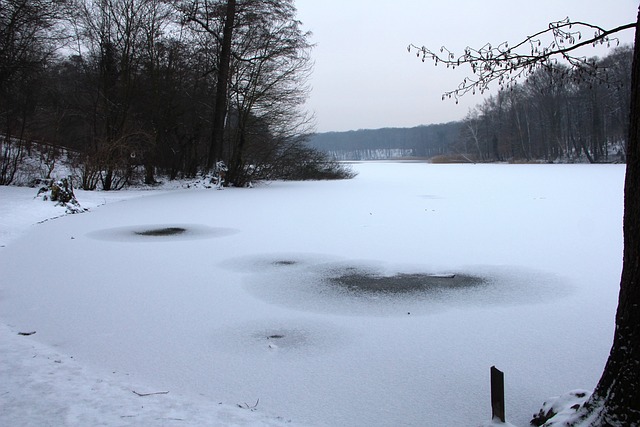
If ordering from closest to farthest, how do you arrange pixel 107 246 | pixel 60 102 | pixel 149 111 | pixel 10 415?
pixel 10 415, pixel 107 246, pixel 149 111, pixel 60 102

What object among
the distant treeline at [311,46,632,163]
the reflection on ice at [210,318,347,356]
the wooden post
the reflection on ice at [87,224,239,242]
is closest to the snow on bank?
the reflection on ice at [210,318,347,356]

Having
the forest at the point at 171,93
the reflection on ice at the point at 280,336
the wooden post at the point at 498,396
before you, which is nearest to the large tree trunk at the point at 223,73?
the forest at the point at 171,93

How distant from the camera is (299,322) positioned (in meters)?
4.25

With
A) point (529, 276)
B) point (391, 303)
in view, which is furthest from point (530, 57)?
point (529, 276)

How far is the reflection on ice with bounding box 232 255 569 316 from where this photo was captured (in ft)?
15.5

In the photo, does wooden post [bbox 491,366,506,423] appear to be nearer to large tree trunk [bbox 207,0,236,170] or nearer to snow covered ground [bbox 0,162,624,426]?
snow covered ground [bbox 0,162,624,426]

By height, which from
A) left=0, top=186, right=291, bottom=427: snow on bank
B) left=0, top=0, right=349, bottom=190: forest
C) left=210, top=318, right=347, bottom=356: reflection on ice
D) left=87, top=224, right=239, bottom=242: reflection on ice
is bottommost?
left=210, top=318, right=347, bottom=356: reflection on ice

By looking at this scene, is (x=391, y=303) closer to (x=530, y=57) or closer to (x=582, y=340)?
(x=582, y=340)

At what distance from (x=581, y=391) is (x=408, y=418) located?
2.93 feet

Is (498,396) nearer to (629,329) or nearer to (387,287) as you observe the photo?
(629,329)

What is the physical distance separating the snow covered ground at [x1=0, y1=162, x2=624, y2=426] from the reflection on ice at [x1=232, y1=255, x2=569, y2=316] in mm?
29

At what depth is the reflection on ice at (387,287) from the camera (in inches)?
187

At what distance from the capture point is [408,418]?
8.70ft

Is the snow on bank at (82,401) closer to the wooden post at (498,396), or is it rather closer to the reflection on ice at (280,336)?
the reflection on ice at (280,336)
